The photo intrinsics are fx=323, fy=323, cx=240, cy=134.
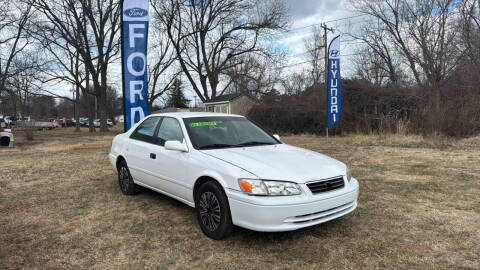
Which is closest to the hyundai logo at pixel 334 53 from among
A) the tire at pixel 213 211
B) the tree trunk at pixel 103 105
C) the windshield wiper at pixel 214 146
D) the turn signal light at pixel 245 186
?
the windshield wiper at pixel 214 146

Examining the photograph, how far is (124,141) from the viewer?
5.53m

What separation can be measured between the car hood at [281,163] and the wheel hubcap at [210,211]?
1.48 ft

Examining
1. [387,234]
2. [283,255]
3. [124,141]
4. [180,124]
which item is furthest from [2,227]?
[387,234]

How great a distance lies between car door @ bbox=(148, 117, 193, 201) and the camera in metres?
3.95

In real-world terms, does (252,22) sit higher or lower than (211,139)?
higher

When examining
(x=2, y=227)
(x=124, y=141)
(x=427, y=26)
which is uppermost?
(x=427, y=26)

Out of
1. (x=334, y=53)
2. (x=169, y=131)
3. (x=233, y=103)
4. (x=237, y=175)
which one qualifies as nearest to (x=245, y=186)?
(x=237, y=175)

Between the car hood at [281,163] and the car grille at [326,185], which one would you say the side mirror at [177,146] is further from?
the car grille at [326,185]

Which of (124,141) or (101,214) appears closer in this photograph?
(101,214)

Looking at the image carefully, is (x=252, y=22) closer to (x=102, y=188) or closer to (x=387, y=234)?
(x=102, y=188)

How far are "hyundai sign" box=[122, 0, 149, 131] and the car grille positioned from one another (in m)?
6.30

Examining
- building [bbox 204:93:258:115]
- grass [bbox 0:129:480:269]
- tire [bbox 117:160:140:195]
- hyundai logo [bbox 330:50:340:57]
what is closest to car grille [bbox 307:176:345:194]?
grass [bbox 0:129:480:269]

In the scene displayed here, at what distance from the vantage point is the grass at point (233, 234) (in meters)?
3.12

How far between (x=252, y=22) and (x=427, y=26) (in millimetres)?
14862
